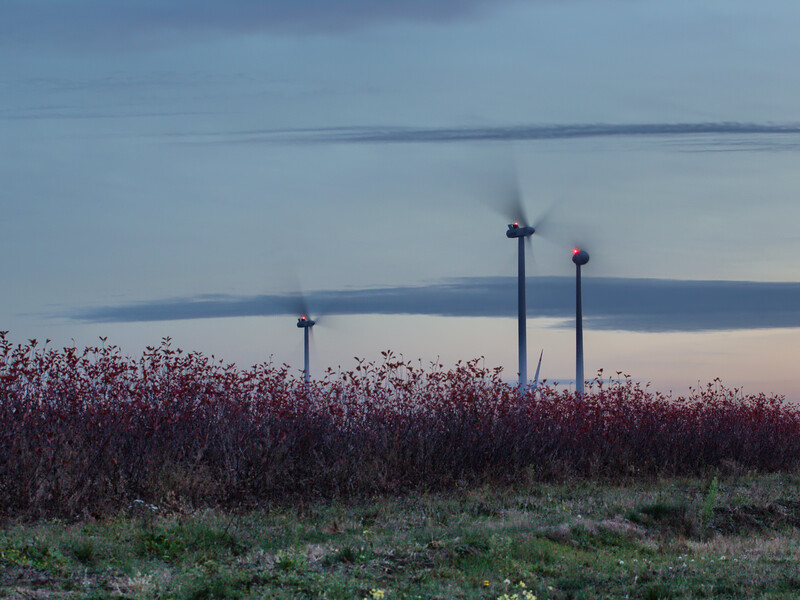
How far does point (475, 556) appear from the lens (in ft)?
32.8

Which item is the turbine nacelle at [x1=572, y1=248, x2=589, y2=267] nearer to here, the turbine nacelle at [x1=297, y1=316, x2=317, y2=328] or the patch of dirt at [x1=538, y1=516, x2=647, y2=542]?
the turbine nacelle at [x1=297, y1=316, x2=317, y2=328]

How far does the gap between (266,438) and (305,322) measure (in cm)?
2310

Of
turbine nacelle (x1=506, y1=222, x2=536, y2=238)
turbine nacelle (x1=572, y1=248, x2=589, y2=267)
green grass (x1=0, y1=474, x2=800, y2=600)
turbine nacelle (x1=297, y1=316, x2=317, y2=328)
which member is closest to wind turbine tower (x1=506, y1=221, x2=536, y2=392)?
turbine nacelle (x1=506, y1=222, x2=536, y2=238)

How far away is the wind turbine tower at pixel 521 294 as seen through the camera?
77.5ft

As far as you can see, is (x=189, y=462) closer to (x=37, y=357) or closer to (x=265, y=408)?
(x=265, y=408)

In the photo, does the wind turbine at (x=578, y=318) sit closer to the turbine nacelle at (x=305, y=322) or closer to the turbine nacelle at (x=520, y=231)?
the turbine nacelle at (x=520, y=231)

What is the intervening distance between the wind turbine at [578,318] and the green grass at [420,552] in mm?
11280

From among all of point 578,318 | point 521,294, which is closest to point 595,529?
point 521,294

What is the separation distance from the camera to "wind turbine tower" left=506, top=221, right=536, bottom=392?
23609 millimetres

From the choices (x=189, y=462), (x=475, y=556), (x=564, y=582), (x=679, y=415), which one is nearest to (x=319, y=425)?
(x=189, y=462)

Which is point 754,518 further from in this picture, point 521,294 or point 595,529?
point 521,294

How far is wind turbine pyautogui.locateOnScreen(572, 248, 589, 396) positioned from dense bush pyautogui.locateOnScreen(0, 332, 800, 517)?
17.3 feet

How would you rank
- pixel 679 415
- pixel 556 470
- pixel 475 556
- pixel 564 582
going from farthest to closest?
pixel 679 415
pixel 556 470
pixel 475 556
pixel 564 582

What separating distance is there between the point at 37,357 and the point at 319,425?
498cm
